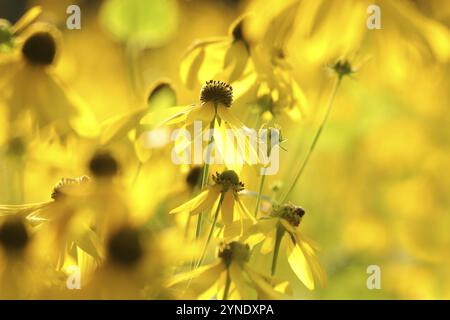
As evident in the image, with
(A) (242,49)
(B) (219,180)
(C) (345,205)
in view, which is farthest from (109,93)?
(B) (219,180)

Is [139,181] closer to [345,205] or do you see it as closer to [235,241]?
[235,241]

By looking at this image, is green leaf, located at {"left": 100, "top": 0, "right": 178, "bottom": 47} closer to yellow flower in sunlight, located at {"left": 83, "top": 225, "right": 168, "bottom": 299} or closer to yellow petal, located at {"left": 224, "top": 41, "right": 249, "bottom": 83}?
yellow petal, located at {"left": 224, "top": 41, "right": 249, "bottom": 83}

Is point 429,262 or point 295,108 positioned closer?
point 295,108

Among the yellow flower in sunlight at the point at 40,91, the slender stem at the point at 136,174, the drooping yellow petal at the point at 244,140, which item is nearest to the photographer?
the drooping yellow petal at the point at 244,140

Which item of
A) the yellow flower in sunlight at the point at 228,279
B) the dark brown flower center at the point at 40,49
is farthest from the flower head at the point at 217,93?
the dark brown flower center at the point at 40,49

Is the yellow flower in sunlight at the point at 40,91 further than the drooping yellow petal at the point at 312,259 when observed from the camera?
Yes

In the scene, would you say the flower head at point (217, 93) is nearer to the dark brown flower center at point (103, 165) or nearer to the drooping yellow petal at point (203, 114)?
the drooping yellow petal at point (203, 114)

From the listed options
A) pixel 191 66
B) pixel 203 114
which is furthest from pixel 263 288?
pixel 191 66
